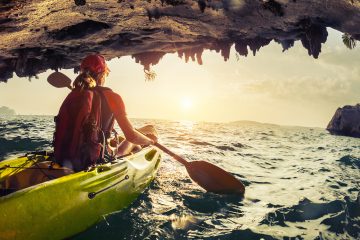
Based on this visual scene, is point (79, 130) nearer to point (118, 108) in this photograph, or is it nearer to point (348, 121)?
point (118, 108)

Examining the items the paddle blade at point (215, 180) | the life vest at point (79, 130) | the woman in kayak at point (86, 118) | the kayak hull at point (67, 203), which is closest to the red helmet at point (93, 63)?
the woman in kayak at point (86, 118)

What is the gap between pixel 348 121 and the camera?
168 ft

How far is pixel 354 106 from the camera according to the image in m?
52.1

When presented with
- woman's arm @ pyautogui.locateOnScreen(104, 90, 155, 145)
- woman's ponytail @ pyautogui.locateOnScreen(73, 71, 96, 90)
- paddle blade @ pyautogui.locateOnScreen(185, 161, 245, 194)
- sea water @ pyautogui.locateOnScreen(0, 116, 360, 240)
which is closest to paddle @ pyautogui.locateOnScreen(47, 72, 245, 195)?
paddle blade @ pyautogui.locateOnScreen(185, 161, 245, 194)

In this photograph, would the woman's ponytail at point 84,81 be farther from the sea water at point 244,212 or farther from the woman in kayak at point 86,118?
the sea water at point 244,212

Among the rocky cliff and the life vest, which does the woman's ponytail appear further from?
the rocky cliff

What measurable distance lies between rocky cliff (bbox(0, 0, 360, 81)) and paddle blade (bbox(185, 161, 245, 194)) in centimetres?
417

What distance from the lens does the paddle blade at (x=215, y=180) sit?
22.3 ft

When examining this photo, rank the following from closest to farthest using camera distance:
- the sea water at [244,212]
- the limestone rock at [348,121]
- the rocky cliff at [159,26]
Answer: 1. the sea water at [244,212]
2. the rocky cliff at [159,26]
3. the limestone rock at [348,121]

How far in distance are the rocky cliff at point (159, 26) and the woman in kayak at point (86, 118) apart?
261 centimetres

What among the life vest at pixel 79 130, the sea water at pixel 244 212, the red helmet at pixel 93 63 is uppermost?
the red helmet at pixel 93 63

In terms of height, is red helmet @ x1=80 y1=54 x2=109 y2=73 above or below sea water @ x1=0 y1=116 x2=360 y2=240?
above

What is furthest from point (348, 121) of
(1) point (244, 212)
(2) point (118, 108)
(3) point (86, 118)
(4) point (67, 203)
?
(4) point (67, 203)

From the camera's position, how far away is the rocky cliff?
7078mm
